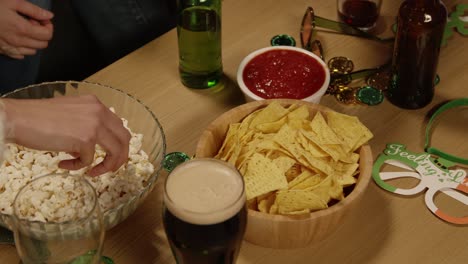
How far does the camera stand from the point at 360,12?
1740 mm

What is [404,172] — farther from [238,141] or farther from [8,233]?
[8,233]

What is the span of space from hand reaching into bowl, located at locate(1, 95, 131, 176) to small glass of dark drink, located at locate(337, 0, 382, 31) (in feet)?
2.54

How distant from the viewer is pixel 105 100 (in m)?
1.48

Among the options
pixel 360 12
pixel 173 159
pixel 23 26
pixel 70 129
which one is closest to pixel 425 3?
pixel 360 12

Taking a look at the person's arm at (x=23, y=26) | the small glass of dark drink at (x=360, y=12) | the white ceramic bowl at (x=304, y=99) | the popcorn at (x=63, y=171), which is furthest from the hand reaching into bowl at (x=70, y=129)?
the small glass of dark drink at (x=360, y=12)

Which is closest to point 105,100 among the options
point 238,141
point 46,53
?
point 238,141

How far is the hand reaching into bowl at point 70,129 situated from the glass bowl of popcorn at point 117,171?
53mm

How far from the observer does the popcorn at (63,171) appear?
4.03ft

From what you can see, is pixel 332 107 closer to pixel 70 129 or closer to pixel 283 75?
pixel 283 75

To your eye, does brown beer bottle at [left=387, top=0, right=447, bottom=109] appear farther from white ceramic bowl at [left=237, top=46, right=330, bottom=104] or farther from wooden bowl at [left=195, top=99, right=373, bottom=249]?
wooden bowl at [left=195, top=99, right=373, bottom=249]

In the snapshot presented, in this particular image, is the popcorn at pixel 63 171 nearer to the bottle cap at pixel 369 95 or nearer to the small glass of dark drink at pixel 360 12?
Answer: the bottle cap at pixel 369 95

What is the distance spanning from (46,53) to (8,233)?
1.43 metres

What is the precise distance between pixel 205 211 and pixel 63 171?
1.43 feet

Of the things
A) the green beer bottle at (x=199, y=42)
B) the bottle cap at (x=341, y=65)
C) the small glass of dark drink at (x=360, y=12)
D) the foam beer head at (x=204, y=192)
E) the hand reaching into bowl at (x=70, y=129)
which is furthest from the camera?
the small glass of dark drink at (x=360, y=12)
